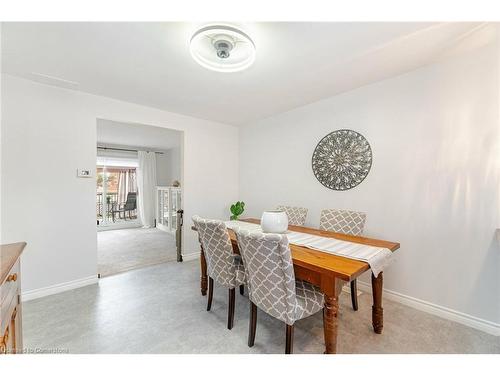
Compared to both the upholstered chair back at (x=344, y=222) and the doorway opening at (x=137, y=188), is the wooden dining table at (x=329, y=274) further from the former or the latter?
the doorway opening at (x=137, y=188)

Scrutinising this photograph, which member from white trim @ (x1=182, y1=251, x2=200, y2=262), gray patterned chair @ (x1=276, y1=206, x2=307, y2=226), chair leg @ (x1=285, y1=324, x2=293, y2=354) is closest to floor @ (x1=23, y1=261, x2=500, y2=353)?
chair leg @ (x1=285, y1=324, x2=293, y2=354)

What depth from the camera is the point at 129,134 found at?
4711 mm

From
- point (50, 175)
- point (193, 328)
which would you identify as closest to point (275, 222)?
point (193, 328)

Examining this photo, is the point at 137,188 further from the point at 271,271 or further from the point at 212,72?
the point at 271,271

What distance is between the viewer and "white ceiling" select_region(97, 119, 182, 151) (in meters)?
4.03

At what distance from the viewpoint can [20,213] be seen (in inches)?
86.4

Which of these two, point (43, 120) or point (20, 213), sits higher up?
point (43, 120)

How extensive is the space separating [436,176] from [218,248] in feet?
7.11

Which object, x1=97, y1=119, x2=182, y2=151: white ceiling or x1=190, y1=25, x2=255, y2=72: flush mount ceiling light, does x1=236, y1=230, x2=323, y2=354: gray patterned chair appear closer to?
x1=190, y1=25, x2=255, y2=72: flush mount ceiling light

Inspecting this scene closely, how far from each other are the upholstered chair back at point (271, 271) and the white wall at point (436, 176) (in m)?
1.60

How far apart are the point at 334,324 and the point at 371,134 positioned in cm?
205

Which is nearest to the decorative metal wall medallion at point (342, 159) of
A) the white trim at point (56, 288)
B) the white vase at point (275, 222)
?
the white vase at point (275, 222)
